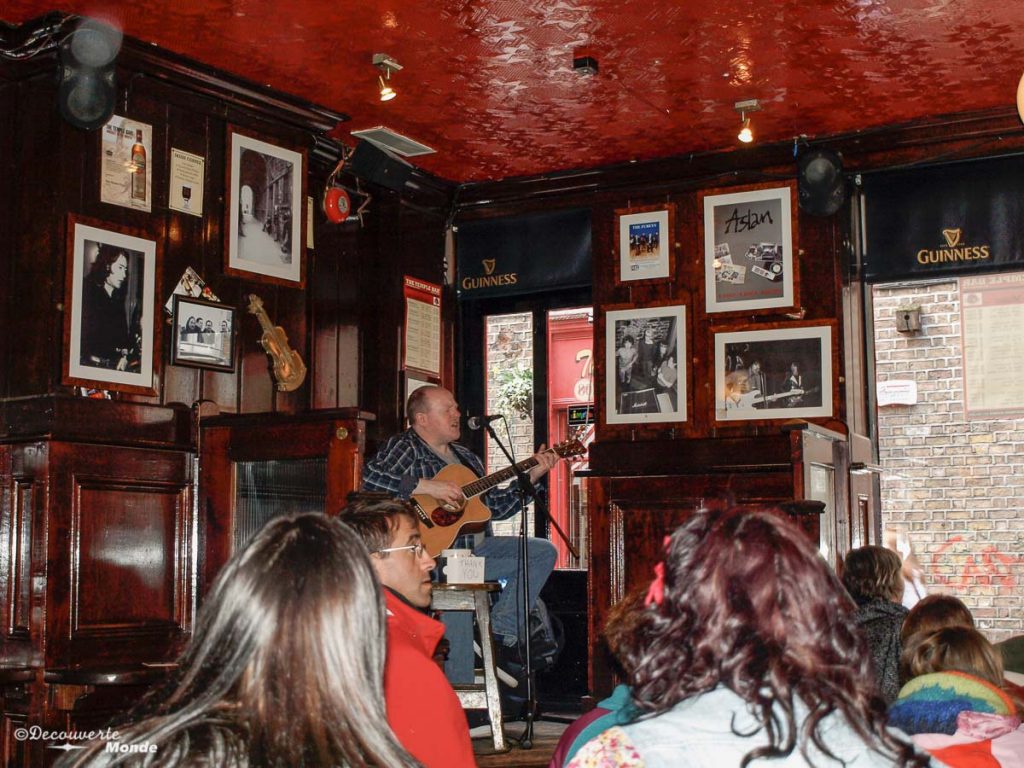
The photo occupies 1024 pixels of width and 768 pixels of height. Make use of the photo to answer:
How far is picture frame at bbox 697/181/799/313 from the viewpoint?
6.47 meters

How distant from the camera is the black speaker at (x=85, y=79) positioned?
471 centimetres

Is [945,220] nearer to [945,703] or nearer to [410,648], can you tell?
[945,703]

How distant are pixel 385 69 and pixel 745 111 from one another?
1.88m

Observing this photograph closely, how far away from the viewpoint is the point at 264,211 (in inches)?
227

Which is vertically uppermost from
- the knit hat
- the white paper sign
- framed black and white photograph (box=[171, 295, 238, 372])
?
framed black and white photograph (box=[171, 295, 238, 372])

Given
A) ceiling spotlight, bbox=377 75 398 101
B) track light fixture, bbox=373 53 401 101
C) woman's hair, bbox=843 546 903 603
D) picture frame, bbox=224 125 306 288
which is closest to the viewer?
woman's hair, bbox=843 546 903 603

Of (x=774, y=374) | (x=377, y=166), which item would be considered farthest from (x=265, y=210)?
(x=774, y=374)

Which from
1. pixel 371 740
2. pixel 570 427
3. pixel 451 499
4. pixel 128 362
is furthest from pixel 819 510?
pixel 371 740

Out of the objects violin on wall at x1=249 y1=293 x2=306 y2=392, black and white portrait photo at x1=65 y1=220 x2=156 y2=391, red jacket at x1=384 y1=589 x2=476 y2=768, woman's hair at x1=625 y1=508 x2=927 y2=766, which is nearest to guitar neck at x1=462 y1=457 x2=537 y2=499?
violin on wall at x1=249 y1=293 x2=306 y2=392

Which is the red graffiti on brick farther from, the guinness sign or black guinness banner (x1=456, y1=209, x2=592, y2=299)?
black guinness banner (x1=456, y1=209, x2=592, y2=299)

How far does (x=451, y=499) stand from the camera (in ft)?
17.4

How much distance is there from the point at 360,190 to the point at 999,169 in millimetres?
3475

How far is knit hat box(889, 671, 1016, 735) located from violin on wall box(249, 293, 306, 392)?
154 inches

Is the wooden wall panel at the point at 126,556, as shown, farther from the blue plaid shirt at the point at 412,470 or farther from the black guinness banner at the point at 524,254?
the black guinness banner at the point at 524,254
